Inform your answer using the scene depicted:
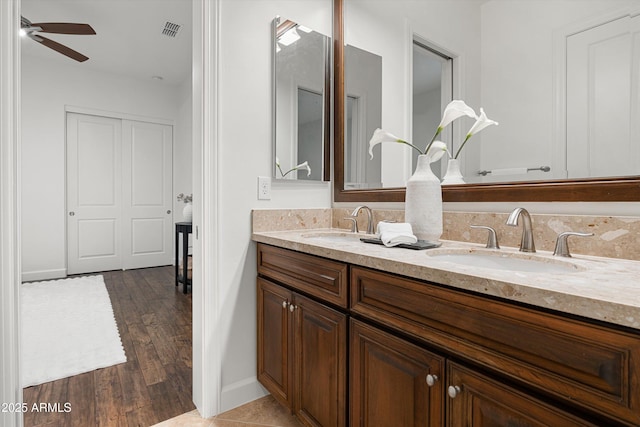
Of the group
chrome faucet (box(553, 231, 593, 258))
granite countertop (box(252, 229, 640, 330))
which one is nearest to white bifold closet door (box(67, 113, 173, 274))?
granite countertop (box(252, 229, 640, 330))

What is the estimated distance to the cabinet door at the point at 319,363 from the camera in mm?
1145

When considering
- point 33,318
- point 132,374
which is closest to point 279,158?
point 132,374

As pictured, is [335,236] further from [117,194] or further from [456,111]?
[117,194]

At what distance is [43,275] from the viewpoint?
4207 millimetres

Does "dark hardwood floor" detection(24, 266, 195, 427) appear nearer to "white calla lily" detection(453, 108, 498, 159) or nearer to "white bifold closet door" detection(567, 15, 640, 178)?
"white calla lily" detection(453, 108, 498, 159)

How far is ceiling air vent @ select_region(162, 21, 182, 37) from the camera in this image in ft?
10.9

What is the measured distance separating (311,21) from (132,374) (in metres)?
2.28

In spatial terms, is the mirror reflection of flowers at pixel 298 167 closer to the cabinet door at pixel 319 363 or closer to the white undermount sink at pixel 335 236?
the white undermount sink at pixel 335 236

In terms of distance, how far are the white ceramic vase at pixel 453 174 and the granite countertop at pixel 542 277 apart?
0.31 meters

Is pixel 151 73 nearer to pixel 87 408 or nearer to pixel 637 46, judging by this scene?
pixel 87 408

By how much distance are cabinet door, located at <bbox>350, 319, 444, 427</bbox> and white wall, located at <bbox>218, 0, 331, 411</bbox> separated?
0.76m

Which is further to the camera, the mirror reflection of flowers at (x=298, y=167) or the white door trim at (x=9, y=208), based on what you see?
the mirror reflection of flowers at (x=298, y=167)

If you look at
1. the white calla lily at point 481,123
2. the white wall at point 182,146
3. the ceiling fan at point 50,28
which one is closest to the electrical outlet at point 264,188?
the white calla lily at point 481,123

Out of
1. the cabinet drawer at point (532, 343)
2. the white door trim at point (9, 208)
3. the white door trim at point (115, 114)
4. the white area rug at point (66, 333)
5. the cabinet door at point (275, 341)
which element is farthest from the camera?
the white door trim at point (115, 114)
